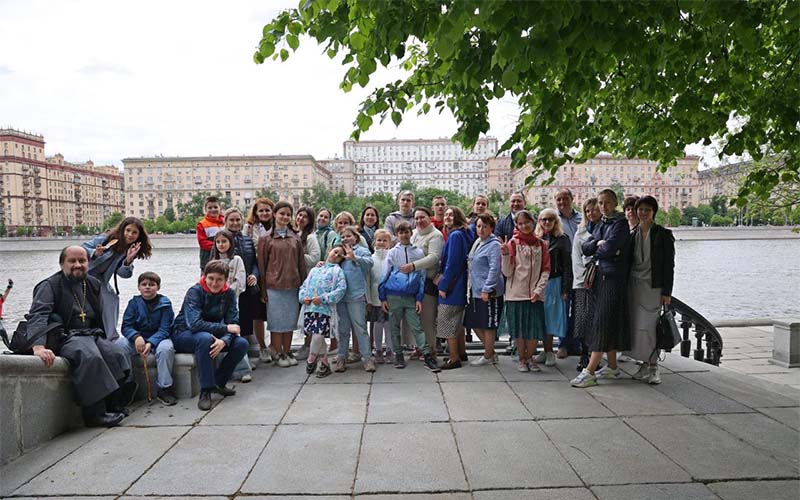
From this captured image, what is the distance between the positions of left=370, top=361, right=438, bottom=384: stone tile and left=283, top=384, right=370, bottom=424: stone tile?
31 centimetres

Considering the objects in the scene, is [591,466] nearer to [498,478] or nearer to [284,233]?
[498,478]

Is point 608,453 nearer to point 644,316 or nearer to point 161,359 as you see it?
point 644,316

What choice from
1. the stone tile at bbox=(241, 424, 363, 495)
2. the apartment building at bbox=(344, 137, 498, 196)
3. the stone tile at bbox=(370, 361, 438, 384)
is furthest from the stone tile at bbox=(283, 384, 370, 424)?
the apartment building at bbox=(344, 137, 498, 196)

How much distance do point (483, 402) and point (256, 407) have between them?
2105mm

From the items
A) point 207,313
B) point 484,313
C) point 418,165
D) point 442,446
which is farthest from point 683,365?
point 418,165

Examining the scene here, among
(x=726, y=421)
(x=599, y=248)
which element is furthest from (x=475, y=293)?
(x=726, y=421)

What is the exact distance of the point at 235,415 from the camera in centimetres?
434

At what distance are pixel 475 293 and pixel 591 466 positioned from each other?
266cm

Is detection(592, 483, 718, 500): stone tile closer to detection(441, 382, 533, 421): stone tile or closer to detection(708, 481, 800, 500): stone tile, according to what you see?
detection(708, 481, 800, 500): stone tile

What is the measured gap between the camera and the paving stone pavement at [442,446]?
3098 millimetres

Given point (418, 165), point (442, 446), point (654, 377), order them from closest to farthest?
point (442, 446)
point (654, 377)
point (418, 165)

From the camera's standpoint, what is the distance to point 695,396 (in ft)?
15.8

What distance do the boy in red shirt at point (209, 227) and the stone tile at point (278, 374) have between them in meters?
1.42

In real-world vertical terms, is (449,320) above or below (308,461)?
above
